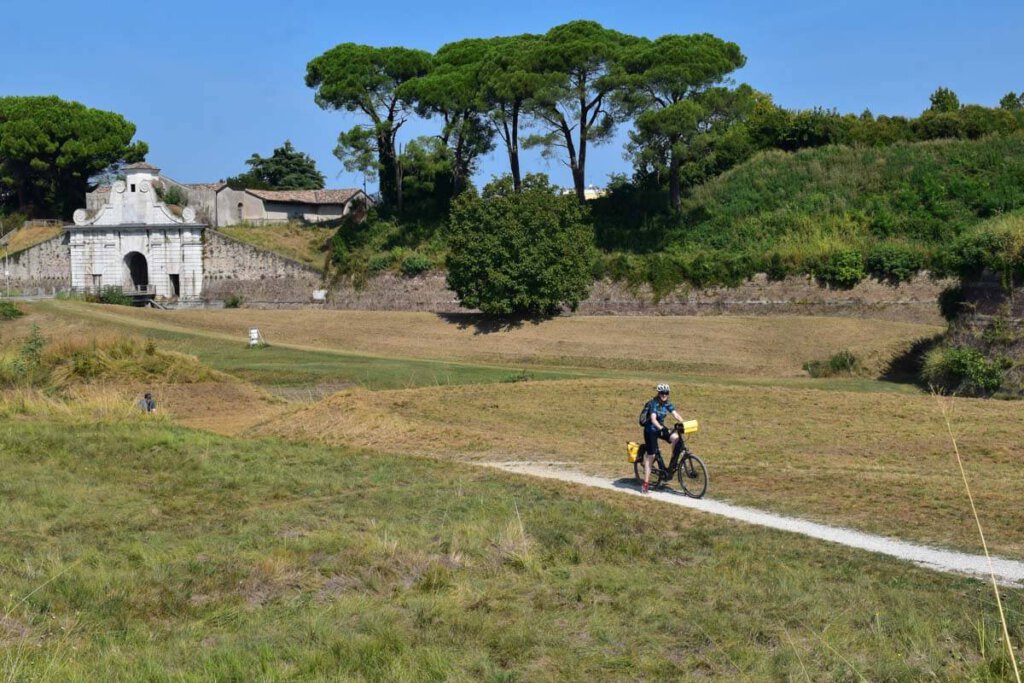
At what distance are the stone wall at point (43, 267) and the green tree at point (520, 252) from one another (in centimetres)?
3197

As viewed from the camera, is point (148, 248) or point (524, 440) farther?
point (148, 248)

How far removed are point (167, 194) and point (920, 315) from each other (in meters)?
47.4

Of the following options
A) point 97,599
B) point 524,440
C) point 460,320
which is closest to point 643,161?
point 460,320

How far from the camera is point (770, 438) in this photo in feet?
70.6

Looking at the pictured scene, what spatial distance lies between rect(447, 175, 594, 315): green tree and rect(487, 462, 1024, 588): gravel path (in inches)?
1113

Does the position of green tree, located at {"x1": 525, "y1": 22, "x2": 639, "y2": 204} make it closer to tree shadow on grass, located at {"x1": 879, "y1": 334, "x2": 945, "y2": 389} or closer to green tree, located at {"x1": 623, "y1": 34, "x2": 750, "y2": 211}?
green tree, located at {"x1": 623, "y1": 34, "x2": 750, "y2": 211}

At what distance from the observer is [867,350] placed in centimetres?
3694

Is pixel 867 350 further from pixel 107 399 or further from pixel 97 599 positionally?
pixel 97 599

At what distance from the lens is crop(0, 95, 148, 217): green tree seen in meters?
74.2

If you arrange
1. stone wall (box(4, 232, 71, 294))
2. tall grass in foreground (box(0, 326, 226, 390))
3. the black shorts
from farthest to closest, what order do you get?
stone wall (box(4, 232, 71, 294)) → tall grass in foreground (box(0, 326, 226, 390)) → the black shorts

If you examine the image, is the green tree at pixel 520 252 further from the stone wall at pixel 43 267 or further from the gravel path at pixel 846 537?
the stone wall at pixel 43 267

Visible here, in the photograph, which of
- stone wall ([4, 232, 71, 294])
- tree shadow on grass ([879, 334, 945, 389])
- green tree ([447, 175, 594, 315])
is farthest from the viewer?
stone wall ([4, 232, 71, 294])

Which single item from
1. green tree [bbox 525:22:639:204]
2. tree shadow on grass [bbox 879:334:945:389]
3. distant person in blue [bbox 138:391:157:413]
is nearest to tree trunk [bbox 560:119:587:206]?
green tree [bbox 525:22:639:204]

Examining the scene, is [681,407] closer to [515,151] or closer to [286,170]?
[515,151]
